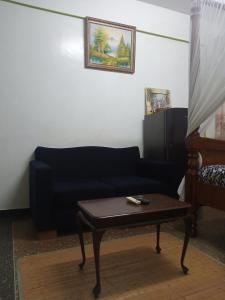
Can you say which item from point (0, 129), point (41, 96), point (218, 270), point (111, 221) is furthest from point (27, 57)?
point (218, 270)

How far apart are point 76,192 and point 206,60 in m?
1.63

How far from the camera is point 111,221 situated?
150cm

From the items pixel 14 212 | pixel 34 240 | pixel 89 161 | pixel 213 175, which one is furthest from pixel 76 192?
pixel 213 175

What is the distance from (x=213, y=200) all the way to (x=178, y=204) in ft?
2.06

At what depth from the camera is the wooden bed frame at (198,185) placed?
7.09 ft

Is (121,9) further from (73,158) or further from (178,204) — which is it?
(178,204)

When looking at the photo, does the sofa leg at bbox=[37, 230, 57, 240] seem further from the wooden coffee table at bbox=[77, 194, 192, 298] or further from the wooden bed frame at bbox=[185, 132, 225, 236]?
the wooden bed frame at bbox=[185, 132, 225, 236]

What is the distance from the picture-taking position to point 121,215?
1.52 m

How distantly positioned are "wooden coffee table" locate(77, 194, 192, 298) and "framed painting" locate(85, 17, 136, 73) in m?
2.07

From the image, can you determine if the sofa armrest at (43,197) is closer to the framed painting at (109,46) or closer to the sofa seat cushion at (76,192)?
the sofa seat cushion at (76,192)

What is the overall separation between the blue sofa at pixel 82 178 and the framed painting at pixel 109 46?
1.08 metres

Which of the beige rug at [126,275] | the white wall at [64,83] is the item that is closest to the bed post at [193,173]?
the beige rug at [126,275]

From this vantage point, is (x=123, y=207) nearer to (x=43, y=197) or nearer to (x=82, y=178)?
(x=43, y=197)

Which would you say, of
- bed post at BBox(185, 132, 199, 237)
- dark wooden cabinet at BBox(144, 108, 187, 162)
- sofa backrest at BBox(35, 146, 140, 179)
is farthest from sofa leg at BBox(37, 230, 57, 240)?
dark wooden cabinet at BBox(144, 108, 187, 162)
